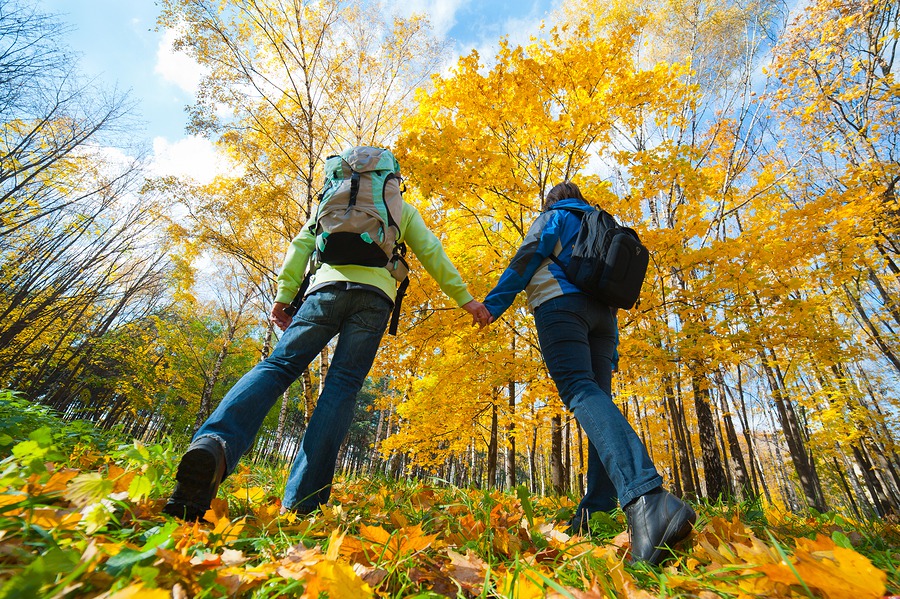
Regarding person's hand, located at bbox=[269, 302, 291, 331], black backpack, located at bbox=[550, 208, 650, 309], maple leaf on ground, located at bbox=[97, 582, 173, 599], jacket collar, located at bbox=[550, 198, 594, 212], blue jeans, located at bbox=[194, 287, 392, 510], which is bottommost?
maple leaf on ground, located at bbox=[97, 582, 173, 599]

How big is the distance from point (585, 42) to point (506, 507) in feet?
18.3

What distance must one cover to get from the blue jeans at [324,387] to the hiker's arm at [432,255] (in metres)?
0.39

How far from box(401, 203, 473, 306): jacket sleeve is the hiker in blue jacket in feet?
0.65

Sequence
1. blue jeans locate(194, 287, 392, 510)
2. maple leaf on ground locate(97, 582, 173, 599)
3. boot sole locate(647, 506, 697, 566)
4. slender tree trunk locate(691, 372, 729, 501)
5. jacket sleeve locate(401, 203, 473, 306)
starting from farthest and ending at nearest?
slender tree trunk locate(691, 372, 729, 501), jacket sleeve locate(401, 203, 473, 306), blue jeans locate(194, 287, 392, 510), boot sole locate(647, 506, 697, 566), maple leaf on ground locate(97, 582, 173, 599)

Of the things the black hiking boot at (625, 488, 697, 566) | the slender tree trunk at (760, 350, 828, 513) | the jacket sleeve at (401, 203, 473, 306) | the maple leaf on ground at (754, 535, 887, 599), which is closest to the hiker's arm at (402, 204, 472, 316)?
the jacket sleeve at (401, 203, 473, 306)

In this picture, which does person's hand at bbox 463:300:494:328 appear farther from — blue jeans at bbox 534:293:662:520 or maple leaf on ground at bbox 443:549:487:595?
maple leaf on ground at bbox 443:549:487:595

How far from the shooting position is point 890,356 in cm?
799

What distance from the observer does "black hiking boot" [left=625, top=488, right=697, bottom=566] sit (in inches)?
44.7

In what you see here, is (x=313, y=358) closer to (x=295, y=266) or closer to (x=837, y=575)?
(x=295, y=266)

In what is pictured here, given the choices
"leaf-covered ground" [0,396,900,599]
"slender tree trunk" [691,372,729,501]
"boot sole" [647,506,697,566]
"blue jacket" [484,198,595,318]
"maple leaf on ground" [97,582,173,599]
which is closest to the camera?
"maple leaf on ground" [97,582,173,599]

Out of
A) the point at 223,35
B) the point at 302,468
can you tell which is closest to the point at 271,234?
the point at 223,35

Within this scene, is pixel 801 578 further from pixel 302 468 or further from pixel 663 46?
pixel 663 46

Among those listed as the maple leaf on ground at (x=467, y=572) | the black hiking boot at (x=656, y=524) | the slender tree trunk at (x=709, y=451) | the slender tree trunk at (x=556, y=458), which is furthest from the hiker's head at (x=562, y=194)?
the slender tree trunk at (x=709, y=451)

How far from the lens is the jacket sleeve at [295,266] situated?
6.73 feet
